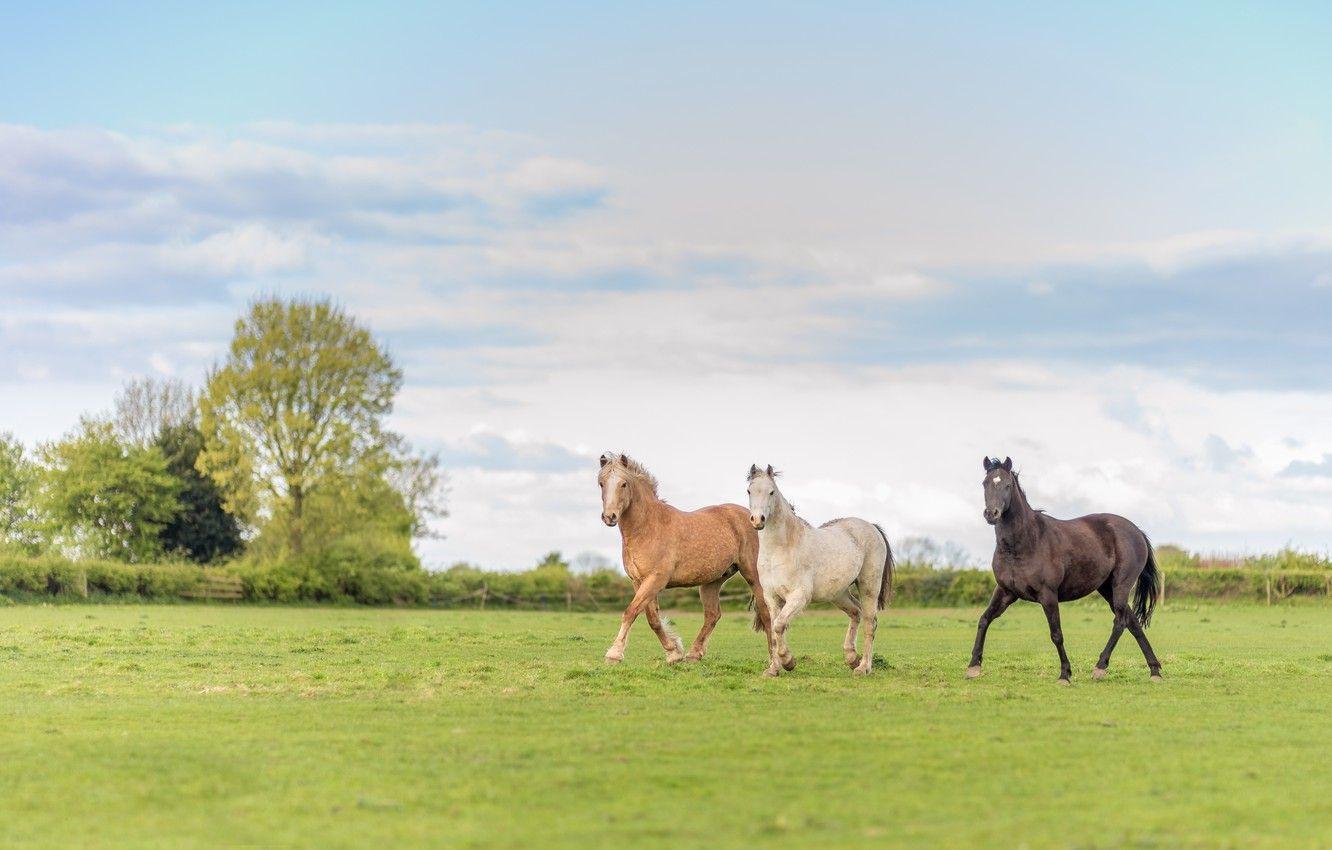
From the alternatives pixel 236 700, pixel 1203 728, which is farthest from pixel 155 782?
pixel 1203 728

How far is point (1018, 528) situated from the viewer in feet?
50.8

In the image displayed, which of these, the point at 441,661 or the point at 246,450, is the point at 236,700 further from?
the point at 246,450

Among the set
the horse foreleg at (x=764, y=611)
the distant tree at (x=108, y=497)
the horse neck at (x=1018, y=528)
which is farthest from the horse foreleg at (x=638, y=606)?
the distant tree at (x=108, y=497)

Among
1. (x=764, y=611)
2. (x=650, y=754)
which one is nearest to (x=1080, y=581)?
(x=764, y=611)

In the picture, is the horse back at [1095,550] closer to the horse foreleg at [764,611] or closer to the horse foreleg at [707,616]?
the horse foreleg at [764,611]

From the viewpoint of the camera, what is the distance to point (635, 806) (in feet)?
24.8

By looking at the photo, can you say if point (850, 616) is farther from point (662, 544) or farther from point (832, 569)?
point (662, 544)

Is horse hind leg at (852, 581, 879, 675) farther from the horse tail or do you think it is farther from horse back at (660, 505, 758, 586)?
horse back at (660, 505, 758, 586)

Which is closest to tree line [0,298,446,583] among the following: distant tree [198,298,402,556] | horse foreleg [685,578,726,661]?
distant tree [198,298,402,556]

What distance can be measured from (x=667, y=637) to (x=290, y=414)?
146ft

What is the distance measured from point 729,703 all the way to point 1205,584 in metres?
39.5

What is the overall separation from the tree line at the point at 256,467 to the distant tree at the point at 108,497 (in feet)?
0.21

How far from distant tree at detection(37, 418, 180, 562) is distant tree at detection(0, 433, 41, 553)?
343cm

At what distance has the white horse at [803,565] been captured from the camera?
48.9 feet
